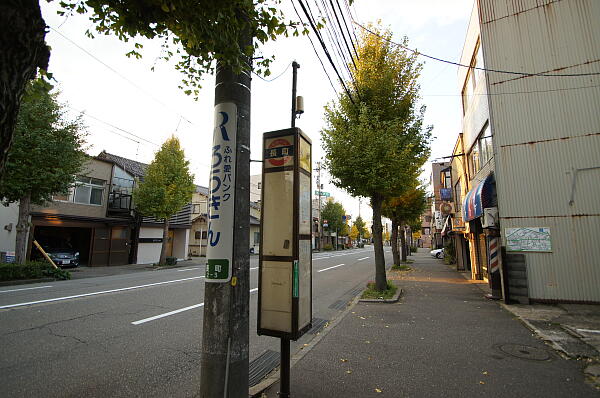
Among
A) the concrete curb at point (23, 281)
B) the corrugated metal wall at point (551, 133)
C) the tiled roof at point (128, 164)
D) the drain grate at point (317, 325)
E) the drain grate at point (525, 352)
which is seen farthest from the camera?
the tiled roof at point (128, 164)

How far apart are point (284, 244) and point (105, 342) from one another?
4.30 metres

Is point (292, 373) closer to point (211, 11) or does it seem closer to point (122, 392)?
point (122, 392)

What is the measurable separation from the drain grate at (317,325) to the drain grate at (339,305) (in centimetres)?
141

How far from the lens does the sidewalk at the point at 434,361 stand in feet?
11.9

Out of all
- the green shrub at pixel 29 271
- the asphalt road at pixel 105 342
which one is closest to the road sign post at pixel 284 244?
the asphalt road at pixel 105 342

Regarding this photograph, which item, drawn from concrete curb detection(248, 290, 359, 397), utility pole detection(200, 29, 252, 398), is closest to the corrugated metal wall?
concrete curb detection(248, 290, 359, 397)

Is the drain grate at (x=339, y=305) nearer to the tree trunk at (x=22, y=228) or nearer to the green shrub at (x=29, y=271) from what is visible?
the green shrub at (x=29, y=271)

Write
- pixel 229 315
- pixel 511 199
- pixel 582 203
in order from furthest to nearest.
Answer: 1. pixel 511 199
2. pixel 582 203
3. pixel 229 315

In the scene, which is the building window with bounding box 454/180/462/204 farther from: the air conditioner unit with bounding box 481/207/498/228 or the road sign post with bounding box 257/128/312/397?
the road sign post with bounding box 257/128/312/397

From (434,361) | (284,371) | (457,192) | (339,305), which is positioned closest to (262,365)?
(284,371)

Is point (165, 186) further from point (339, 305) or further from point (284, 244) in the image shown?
point (284, 244)

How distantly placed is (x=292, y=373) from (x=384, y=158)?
7277 mm

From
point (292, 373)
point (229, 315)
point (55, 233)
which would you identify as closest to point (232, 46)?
point (229, 315)

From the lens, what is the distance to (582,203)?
791cm
